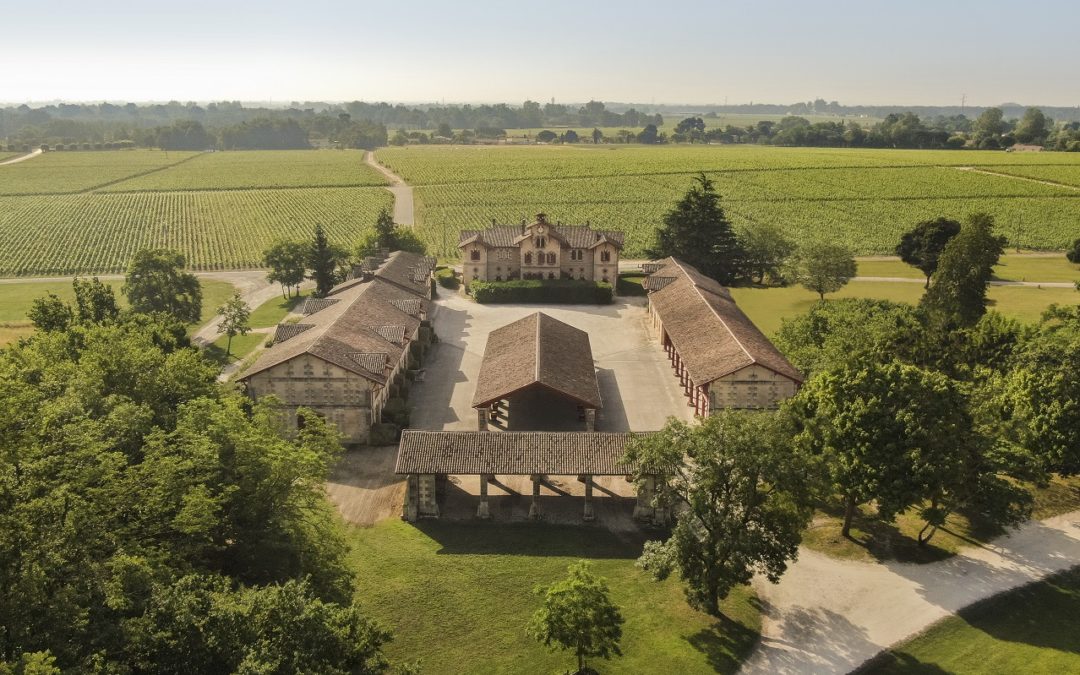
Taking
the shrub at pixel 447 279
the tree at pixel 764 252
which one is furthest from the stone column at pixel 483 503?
the tree at pixel 764 252

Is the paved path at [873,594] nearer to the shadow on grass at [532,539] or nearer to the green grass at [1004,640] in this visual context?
the green grass at [1004,640]

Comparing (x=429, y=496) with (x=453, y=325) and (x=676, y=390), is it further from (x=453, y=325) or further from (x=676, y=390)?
(x=453, y=325)

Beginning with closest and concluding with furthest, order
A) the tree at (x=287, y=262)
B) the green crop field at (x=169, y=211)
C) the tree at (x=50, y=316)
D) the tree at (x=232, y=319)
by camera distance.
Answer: the tree at (x=50, y=316), the tree at (x=232, y=319), the tree at (x=287, y=262), the green crop field at (x=169, y=211)

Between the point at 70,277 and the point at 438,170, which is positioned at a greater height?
the point at 438,170

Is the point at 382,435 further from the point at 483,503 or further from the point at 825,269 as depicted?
the point at 825,269

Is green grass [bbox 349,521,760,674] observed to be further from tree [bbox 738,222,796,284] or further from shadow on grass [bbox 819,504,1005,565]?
tree [bbox 738,222,796,284]

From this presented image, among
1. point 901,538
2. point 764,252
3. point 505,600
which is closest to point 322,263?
point 764,252

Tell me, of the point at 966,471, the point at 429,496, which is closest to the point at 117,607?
the point at 429,496

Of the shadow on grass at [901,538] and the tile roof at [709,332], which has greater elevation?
the tile roof at [709,332]
